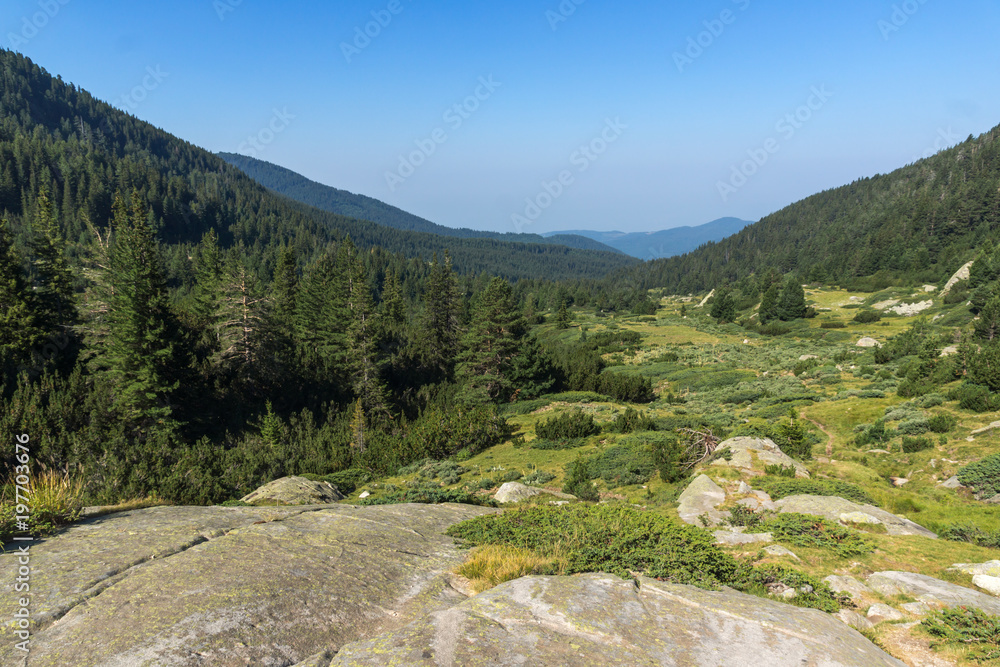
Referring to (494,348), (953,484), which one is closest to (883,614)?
(953,484)

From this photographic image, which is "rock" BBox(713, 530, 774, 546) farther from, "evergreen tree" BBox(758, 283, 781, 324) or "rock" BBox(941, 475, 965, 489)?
"evergreen tree" BBox(758, 283, 781, 324)

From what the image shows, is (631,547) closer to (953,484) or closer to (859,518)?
(859,518)

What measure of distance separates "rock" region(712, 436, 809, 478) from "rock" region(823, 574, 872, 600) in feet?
21.9

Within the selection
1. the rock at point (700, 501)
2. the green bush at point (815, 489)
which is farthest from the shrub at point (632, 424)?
the green bush at point (815, 489)

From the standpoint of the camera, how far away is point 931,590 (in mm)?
5922

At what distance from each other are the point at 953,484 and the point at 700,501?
811cm

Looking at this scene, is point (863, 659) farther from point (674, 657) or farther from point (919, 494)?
point (919, 494)

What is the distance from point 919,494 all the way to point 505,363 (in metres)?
30.0

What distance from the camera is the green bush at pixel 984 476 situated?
1158 cm

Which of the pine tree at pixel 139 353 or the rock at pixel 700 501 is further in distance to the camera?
the pine tree at pixel 139 353

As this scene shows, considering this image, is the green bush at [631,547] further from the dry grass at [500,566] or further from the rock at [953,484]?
the rock at [953,484]

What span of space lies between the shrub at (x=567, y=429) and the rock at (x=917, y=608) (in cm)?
1841

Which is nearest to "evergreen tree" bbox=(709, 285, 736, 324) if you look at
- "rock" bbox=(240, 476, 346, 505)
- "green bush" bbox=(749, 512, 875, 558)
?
"green bush" bbox=(749, 512, 875, 558)

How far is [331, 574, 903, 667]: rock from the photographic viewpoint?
3.87 m
